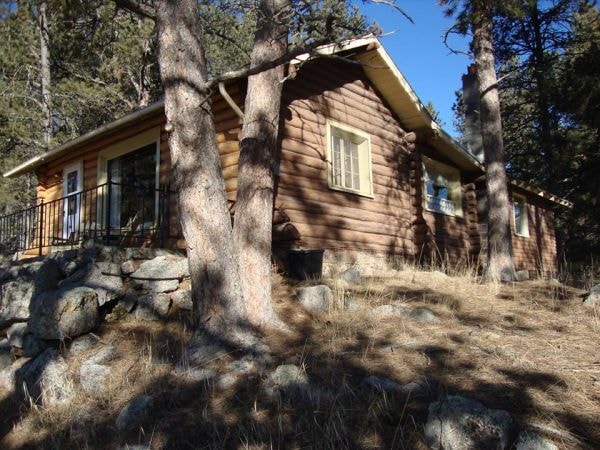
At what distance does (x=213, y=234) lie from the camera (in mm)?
4984

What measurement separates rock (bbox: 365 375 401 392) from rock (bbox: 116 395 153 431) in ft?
5.61

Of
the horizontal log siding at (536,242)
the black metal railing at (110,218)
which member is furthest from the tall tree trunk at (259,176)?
the horizontal log siding at (536,242)

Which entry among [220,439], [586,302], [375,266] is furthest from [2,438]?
[375,266]

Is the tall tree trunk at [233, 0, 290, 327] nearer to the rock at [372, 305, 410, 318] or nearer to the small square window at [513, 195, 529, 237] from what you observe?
the rock at [372, 305, 410, 318]

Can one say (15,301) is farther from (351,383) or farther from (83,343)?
(351,383)

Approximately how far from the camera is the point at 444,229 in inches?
532

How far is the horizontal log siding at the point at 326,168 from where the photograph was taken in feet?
30.3

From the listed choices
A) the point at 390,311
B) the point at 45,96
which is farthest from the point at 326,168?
the point at 45,96

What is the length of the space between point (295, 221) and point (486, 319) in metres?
4.12

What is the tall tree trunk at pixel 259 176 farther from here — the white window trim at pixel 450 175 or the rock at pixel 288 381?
the white window trim at pixel 450 175

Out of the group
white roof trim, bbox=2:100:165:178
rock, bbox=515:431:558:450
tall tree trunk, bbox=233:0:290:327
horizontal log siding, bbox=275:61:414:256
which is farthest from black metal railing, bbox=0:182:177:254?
rock, bbox=515:431:558:450

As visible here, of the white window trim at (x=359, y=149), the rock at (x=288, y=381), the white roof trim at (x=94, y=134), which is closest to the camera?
the rock at (x=288, y=381)

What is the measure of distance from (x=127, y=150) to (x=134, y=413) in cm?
827

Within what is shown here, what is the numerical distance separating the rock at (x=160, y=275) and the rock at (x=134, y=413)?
240cm
